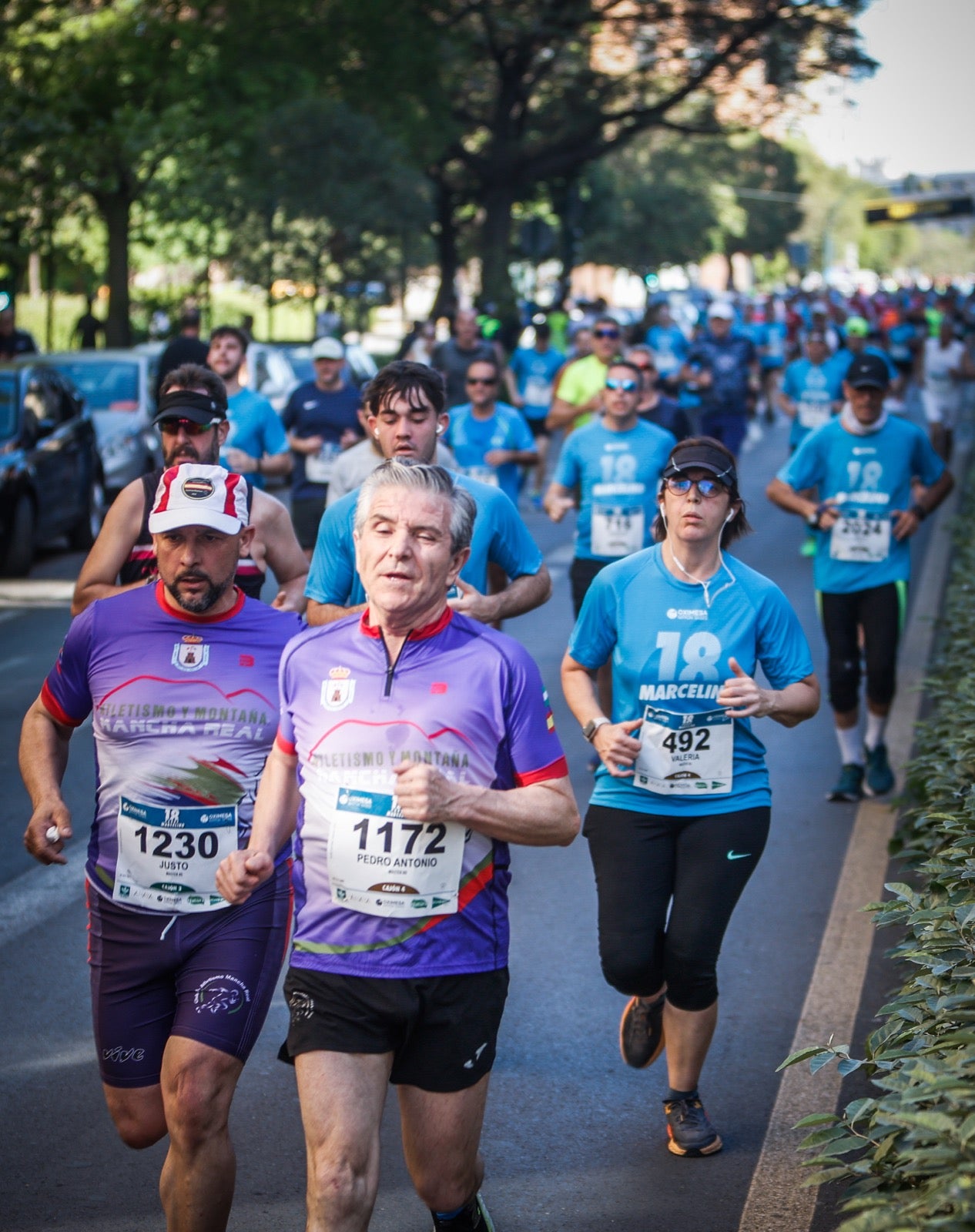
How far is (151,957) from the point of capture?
156 inches

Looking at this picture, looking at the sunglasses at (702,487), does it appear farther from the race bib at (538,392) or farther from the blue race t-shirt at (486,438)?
the race bib at (538,392)

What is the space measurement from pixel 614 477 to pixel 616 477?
0.01 m

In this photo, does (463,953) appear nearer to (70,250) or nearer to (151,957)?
(151,957)

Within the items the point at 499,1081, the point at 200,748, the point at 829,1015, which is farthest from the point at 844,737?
the point at 200,748

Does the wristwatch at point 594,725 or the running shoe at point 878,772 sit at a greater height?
the wristwatch at point 594,725

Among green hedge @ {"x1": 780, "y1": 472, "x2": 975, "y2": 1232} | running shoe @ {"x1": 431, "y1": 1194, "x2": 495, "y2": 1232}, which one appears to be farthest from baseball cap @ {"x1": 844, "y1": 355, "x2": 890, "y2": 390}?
running shoe @ {"x1": 431, "y1": 1194, "x2": 495, "y2": 1232}

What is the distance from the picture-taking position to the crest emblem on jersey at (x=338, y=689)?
3.57 meters

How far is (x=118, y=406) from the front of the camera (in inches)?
709

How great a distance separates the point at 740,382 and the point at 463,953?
1371cm

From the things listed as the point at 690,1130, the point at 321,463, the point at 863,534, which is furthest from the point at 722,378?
the point at 690,1130

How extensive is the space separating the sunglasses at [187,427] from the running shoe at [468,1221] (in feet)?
8.78

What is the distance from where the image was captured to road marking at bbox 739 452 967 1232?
4.42 metres

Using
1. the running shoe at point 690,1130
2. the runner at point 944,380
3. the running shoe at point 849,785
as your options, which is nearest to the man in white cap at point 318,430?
the running shoe at point 849,785

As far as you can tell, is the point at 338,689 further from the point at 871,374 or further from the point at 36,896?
the point at 871,374
